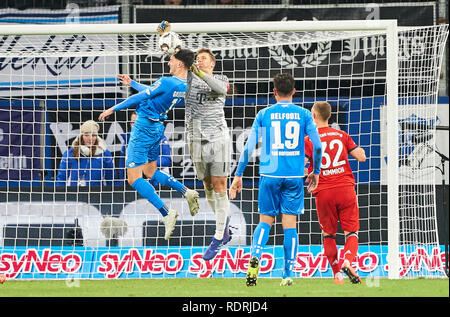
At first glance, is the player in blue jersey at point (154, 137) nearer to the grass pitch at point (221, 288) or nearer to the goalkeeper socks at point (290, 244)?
the grass pitch at point (221, 288)

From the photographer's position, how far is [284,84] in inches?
322

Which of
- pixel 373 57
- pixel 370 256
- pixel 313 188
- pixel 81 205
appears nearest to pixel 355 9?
pixel 373 57

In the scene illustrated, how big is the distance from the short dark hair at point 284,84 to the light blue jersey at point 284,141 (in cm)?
14

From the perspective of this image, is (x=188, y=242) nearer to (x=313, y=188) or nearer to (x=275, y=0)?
(x=313, y=188)

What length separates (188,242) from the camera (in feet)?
35.4

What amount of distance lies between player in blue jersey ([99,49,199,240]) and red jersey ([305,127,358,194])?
1407 millimetres

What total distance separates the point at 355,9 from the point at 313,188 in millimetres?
6676

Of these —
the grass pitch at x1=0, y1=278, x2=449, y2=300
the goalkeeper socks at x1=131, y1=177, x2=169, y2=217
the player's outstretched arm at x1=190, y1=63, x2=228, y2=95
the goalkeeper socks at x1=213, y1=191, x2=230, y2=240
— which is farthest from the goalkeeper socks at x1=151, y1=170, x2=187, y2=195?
the player's outstretched arm at x1=190, y1=63, x2=228, y2=95

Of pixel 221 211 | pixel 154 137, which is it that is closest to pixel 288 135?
pixel 221 211

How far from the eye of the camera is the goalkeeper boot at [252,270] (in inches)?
313

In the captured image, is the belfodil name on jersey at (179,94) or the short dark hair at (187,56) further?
the belfodil name on jersey at (179,94)

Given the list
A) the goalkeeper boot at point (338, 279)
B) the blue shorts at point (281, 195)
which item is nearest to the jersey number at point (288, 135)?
the blue shorts at point (281, 195)

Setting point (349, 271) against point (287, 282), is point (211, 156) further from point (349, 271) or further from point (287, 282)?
point (349, 271)

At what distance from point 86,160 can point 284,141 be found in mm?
3670
